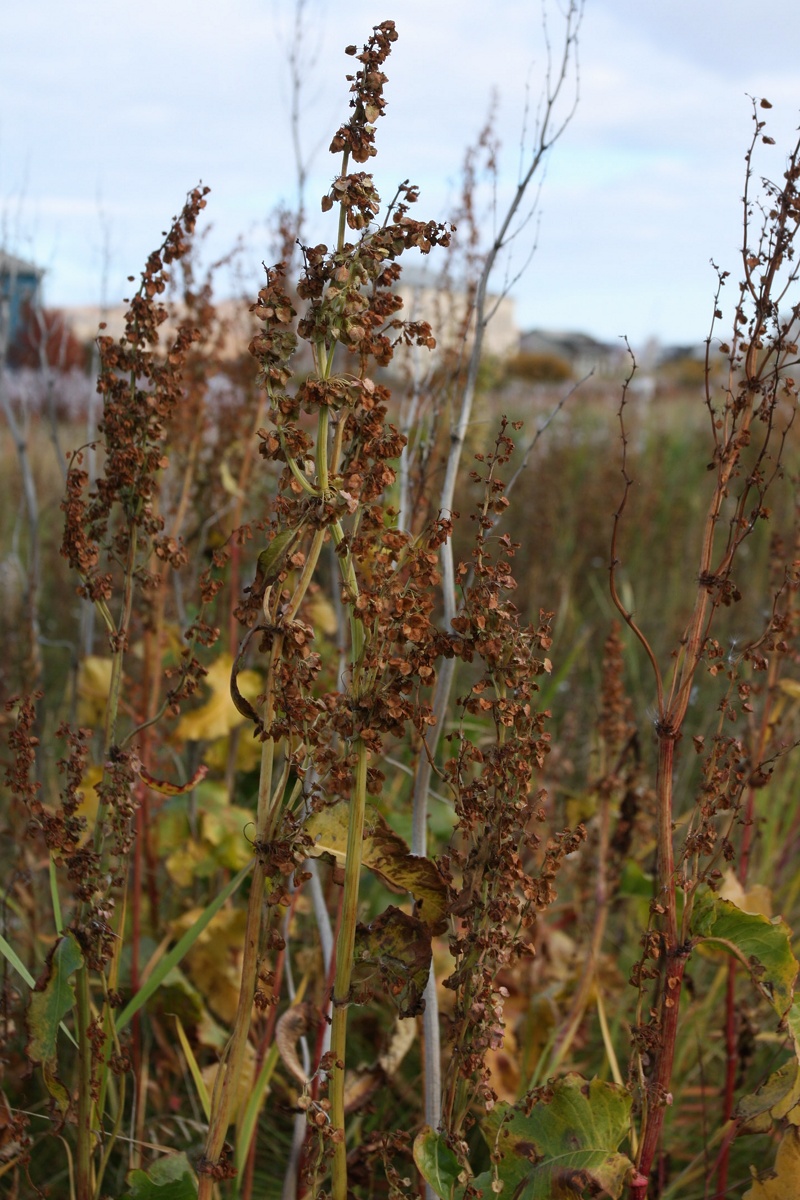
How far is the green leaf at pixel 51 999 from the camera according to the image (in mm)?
1266

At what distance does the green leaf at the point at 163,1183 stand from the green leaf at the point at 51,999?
0.19 m

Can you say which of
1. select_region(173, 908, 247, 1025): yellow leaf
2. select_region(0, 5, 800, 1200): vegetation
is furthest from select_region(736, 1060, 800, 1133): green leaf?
select_region(173, 908, 247, 1025): yellow leaf

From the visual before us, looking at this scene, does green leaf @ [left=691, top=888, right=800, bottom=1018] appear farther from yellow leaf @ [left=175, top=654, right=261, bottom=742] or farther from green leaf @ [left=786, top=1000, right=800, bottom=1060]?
yellow leaf @ [left=175, top=654, right=261, bottom=742]

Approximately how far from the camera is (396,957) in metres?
1.10

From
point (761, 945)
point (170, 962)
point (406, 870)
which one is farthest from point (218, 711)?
point (761, 945)

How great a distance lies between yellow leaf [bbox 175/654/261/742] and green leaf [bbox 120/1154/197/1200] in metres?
0.99

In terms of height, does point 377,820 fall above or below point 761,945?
above

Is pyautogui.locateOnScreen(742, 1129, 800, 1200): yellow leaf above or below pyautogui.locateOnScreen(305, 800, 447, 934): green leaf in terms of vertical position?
below

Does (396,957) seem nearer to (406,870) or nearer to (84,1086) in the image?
(406,870)

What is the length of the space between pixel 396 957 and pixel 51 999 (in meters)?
0.47

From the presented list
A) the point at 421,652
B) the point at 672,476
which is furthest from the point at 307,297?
the point at 672,476

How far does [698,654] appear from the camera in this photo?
1240 millimetres

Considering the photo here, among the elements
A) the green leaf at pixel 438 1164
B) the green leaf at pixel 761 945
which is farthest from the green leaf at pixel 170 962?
the green leaf at pixel 761 945

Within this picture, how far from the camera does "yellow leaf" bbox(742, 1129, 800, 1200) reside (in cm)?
125
